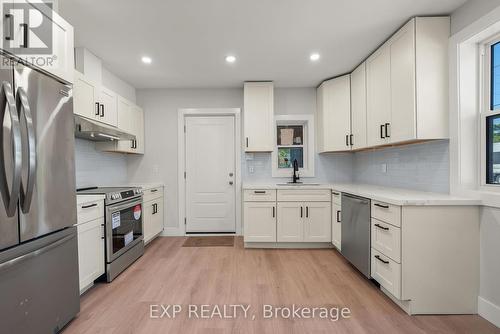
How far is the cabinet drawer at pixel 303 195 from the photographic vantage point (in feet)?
11.0

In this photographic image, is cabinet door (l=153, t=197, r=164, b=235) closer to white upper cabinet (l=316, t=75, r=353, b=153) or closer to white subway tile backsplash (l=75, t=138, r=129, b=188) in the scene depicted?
white subway tile backsplash (l=75, t=138, r=129, b=188)

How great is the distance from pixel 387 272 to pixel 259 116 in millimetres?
2577

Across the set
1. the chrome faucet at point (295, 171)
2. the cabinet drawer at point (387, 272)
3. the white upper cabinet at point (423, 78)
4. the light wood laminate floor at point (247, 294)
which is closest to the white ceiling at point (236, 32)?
the white upper cabinet at point (423, 78)

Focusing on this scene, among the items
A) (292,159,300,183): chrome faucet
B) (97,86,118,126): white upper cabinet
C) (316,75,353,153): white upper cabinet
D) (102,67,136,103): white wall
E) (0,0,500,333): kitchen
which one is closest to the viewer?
(0,0,500,333): kitchen

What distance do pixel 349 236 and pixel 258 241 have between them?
1216 mm

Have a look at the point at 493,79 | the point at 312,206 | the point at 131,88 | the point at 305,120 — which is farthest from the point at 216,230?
the point at 493,79

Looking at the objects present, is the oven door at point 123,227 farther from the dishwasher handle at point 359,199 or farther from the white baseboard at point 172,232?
the dishwasher handle at point 359,199

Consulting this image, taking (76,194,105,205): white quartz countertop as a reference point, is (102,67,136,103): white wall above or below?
above

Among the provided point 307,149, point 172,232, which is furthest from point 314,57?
point 172,232

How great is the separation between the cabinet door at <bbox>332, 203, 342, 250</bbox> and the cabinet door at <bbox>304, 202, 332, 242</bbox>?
0.07 metres

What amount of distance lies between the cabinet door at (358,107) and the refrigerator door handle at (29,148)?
3.19 meters

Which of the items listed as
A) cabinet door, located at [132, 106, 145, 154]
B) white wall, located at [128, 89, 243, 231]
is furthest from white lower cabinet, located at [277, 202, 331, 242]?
cabinet door, located at [132, 106, 145, 154]

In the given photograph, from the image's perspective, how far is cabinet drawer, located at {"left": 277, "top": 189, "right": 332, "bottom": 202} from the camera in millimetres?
3340

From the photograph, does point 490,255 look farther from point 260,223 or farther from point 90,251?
point 90,251
